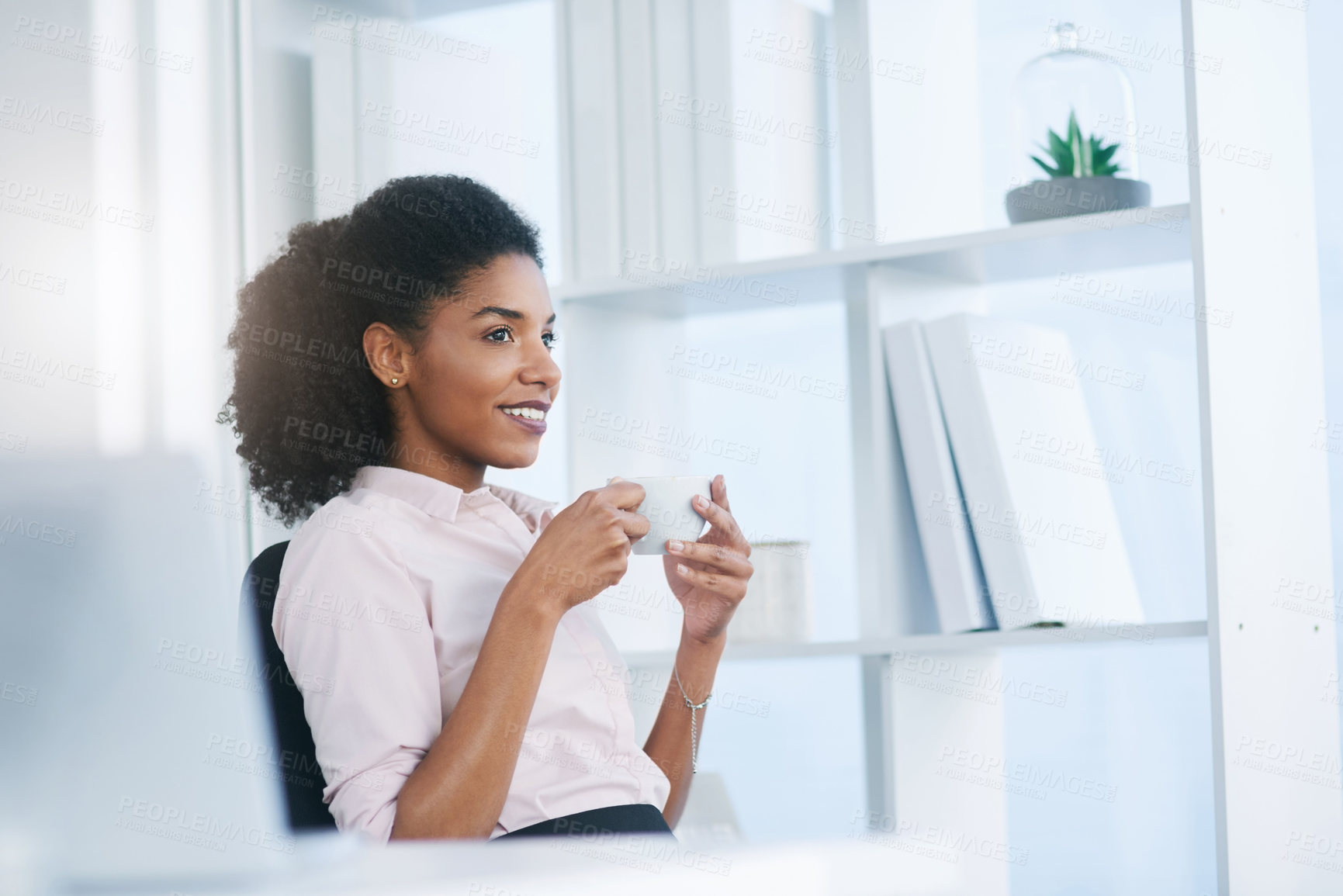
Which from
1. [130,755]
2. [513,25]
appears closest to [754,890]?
[130,755]

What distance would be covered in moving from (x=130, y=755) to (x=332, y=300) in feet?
1.67

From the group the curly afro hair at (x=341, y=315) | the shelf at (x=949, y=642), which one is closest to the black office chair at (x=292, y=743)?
the curly afro hair at (x=341, y=315)

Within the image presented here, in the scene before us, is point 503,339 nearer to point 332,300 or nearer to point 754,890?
point 332,300

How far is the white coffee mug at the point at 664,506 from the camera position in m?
1.21

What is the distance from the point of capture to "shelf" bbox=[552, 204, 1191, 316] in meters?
1.68

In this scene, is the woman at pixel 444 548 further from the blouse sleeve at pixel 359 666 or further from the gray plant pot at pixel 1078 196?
the gray plant pot at pixel 1078 196

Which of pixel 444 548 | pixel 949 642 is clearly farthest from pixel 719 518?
pixel 949 642

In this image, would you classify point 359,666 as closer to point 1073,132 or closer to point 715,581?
point 715,581

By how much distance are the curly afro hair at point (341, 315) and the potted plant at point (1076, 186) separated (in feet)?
2.33

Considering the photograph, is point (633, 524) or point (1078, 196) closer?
point (633, 524)

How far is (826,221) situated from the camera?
2131 millimetres

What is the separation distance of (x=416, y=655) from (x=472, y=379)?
0.32 m

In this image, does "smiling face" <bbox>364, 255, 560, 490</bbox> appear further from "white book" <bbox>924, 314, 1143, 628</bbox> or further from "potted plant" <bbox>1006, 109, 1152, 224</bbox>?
"potted plant" <bbox>1006, 109, 1152, 224</bbox>

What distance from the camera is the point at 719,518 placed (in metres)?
1.24
